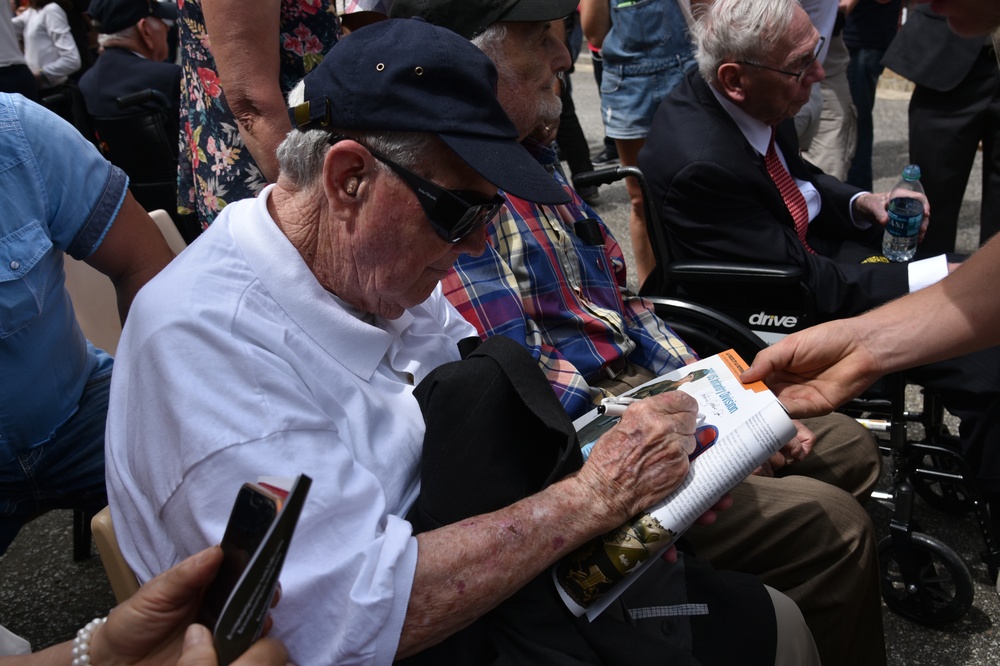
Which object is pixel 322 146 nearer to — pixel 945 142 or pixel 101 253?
pixel 101 253

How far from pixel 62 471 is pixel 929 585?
7.73ft

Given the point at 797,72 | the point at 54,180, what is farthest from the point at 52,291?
the point at 797,72

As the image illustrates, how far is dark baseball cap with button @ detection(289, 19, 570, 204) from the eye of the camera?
1.40 m

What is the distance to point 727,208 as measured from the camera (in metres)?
2.88

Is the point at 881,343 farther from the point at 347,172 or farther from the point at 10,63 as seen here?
the point at 10,63

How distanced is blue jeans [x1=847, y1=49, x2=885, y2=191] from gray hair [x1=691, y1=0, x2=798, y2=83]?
282 centimetres

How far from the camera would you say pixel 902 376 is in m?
2.49

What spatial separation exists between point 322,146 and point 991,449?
2.07 metres

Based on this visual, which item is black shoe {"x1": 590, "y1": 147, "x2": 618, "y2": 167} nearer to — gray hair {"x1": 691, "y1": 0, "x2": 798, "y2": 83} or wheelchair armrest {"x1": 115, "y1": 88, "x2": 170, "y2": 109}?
wheelchair armrest {"x1": 115, "y1": 88, "x2": 170, "y2": 109}

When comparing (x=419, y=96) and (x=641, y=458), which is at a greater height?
(x=419, y=96)

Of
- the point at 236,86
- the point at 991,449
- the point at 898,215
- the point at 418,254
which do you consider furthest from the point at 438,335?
the point at 898,215

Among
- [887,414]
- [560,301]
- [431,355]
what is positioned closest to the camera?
[431,355]

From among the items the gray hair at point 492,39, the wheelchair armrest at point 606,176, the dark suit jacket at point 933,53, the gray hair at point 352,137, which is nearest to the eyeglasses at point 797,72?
the wheelchair armrest at point 606,176

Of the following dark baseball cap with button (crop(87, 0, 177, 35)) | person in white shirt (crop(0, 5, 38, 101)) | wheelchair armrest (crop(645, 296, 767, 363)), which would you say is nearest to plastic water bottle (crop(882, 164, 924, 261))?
wheelchair armrest (crop(645, 296, 767, 363))
